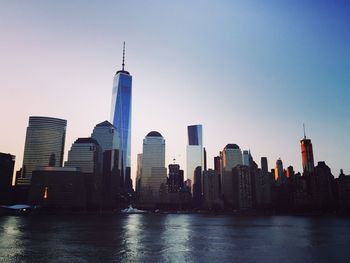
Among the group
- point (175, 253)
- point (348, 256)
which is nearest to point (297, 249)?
point (348, 256)

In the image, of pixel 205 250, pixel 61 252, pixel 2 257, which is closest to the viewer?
pixel 2 257

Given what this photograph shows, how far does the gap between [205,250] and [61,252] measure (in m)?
34.3

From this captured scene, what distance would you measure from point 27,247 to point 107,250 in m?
21.0

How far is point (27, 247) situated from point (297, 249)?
69.3 m

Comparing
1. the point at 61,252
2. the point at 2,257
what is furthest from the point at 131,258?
the point at 2,257

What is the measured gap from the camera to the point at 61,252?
76.6 m

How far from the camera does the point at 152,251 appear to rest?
80.9 metres

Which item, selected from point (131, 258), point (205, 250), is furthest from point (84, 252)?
point (205, 250)

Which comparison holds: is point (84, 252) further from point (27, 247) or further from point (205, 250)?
point (205, 250)

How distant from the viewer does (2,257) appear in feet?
226

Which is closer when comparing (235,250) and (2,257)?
(2,257)

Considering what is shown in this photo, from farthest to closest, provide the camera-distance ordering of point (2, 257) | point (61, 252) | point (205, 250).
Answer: point (205, 250), point (61, 252), point (2, 257)

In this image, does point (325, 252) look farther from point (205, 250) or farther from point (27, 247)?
point (27, 247)

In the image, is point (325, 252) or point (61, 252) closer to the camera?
point (61, 252)
